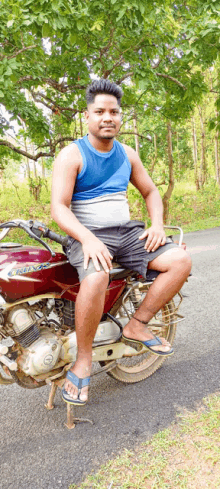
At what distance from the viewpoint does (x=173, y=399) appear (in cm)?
260

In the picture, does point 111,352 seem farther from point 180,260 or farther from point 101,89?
point 101,89

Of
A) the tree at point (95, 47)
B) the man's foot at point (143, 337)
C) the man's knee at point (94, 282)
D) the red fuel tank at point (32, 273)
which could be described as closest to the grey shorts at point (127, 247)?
the red fuel tank at point (32, 273)

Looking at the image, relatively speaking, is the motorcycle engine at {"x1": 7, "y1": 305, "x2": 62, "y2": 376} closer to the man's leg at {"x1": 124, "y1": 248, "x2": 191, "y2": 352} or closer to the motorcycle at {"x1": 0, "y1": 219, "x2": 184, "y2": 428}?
the motorcycle at {"x1": 0, "y1": 219, "x2": 184, "y2": 428}

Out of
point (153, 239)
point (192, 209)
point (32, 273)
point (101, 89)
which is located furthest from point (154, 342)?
point (192, 209)

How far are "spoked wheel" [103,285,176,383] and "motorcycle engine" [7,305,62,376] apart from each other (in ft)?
2.01

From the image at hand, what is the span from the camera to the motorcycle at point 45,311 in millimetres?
2152

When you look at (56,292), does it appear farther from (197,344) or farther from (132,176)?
(197,344)

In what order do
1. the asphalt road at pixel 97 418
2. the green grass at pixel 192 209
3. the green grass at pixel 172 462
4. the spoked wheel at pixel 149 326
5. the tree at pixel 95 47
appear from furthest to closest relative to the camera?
1. the green grass at pixel 192 209
2. the tree at pixel 95 47
3. the spoked wheel at pixel 149 326
4. the asphalt road at pixel 97 418
5. the green grass at pixel 172 462

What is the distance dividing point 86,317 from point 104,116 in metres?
1.21

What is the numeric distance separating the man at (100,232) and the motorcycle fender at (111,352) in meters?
0.19

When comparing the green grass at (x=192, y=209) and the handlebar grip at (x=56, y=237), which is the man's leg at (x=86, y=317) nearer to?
the handlebar grip at (x=56, y=237)

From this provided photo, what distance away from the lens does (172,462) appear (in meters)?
2.00

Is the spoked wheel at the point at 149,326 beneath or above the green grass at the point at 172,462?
above

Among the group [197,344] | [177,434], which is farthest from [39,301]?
[197,344]
